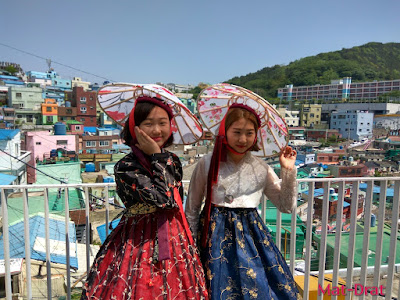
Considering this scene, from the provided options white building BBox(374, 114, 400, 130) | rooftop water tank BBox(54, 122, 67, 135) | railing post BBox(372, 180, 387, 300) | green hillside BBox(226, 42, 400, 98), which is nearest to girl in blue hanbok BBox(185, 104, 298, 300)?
railing post BBox(372, 180, 387, 300)

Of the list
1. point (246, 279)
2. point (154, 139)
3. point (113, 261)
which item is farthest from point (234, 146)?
point (113, 261)

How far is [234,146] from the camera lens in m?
1.42

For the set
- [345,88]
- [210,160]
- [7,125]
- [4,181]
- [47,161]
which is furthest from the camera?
[345,88]

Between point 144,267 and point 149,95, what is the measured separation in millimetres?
851

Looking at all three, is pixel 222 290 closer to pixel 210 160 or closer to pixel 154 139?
pixel 210 160

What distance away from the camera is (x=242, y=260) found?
4.17 ft

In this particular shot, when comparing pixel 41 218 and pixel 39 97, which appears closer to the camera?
pixel 41 218

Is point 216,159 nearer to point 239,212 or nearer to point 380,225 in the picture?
point 239,212

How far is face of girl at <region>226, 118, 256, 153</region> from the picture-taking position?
1.40 metres

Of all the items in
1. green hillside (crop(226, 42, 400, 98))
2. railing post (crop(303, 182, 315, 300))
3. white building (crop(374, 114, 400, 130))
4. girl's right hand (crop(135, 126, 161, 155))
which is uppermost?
green hillside (crop(226, 42, 400, 98))

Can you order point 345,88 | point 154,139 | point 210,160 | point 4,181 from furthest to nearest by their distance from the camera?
point 345,88
point 4,181
point 210,160
point 154,139

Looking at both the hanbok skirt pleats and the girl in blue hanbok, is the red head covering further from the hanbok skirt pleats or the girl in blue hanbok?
the hanbok skirt pleats

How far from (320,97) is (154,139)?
8318 cm

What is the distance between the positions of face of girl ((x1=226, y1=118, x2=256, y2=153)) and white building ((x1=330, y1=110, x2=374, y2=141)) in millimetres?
49174
